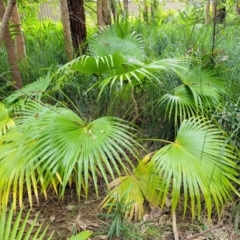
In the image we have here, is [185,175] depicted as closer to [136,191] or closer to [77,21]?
[136,191]

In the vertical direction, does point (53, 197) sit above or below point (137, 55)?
below

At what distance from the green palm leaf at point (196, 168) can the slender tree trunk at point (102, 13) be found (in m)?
2.83

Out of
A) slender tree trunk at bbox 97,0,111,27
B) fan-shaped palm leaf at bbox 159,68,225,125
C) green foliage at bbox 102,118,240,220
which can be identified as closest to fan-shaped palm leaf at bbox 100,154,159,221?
green foliage at bbox 102,118,240,220

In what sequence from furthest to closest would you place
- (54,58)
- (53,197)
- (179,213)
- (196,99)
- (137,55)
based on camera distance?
(54,58) < (137,55) < (196,99) < (53,197) < (179,213)

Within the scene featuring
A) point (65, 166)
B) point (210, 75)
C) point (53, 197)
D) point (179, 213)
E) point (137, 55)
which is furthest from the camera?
point (137, 55)

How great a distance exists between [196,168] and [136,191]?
0.35m

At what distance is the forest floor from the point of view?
5.14 ft

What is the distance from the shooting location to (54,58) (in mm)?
3469

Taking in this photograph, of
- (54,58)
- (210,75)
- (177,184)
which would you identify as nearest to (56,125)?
(177,184)

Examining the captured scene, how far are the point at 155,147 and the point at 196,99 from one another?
1.46 feet

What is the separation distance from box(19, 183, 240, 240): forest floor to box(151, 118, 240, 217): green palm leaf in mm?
143

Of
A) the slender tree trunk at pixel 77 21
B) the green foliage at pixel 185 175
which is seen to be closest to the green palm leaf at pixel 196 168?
the green foliage at pixel 185 175

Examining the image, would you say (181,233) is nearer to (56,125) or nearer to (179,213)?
(179,213)

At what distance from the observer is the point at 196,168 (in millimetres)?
1498
